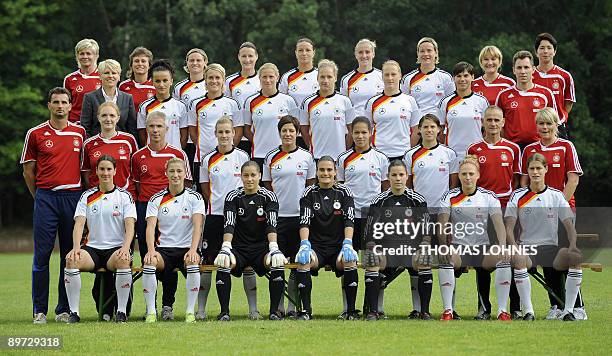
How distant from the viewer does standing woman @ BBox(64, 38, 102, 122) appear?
40.6 feet

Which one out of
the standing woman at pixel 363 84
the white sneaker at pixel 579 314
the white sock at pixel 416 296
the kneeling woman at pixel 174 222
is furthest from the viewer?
the standing woman at pixel 363 84

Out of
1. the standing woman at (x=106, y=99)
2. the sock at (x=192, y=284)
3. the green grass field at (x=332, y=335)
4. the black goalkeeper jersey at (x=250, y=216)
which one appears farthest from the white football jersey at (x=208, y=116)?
the green grass field at (x=332, y=335)

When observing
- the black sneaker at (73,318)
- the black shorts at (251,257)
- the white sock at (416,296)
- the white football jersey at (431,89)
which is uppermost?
the white football jersey at (431,89)

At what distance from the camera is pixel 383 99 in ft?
39.5

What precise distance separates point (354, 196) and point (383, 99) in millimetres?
1178

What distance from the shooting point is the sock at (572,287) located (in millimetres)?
10664

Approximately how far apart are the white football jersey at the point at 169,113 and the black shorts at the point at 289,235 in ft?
5.21

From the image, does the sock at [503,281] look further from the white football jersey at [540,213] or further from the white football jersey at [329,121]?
the white football jersey at [329,121]

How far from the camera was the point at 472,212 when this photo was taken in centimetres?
1091

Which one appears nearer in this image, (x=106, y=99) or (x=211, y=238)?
(x=211, y=238)

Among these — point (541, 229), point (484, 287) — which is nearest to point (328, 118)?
point (484, 287)

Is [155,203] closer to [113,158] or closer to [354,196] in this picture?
[113,158]

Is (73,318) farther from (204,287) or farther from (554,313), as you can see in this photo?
(554,313)

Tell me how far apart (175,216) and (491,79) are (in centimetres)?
376
